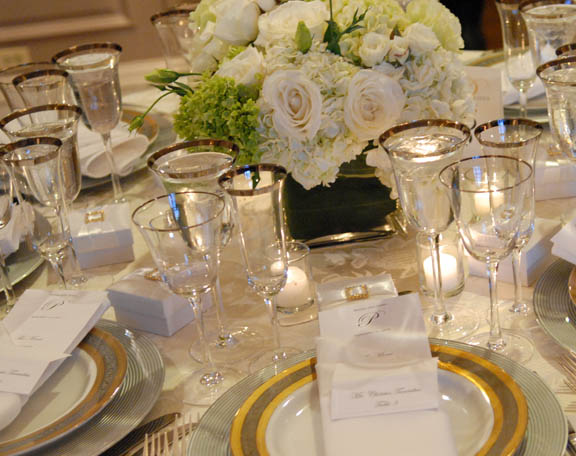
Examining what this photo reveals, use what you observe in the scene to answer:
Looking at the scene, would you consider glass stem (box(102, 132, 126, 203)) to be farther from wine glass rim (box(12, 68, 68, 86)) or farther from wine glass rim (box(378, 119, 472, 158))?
wine glass rim (box(378, 119, 472, 158))

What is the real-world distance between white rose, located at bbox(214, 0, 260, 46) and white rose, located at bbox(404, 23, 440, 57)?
0.28 m

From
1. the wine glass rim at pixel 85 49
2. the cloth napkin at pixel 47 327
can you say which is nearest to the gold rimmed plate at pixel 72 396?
the cloth napkin at pixel 47 327

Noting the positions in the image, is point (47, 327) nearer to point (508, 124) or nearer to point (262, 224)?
point (262, 224)

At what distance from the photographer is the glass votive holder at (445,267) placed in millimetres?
1282

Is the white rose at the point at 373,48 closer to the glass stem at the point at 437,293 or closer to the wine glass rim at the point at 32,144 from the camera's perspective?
the glass stem at the point at 437,293

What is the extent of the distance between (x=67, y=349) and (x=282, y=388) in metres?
0.36

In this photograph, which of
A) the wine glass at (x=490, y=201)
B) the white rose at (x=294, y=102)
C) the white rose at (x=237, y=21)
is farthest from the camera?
the white rose at (x=237, y=21)

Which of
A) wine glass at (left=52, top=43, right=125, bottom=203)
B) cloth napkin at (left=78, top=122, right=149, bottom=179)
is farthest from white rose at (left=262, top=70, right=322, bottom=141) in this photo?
cloth napkin at (left=78, top=122, right=149, bottom=179)

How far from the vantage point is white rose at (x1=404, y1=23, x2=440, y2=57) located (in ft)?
4.17

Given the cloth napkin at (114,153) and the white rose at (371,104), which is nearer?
the white rose at (371,104)

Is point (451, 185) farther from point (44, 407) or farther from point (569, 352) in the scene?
point (44, 407)

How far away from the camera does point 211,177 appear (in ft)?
3.86

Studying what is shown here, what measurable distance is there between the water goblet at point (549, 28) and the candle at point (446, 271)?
0.61 metres

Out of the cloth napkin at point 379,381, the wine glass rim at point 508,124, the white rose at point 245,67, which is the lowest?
the cloth napkin at point 379,381
